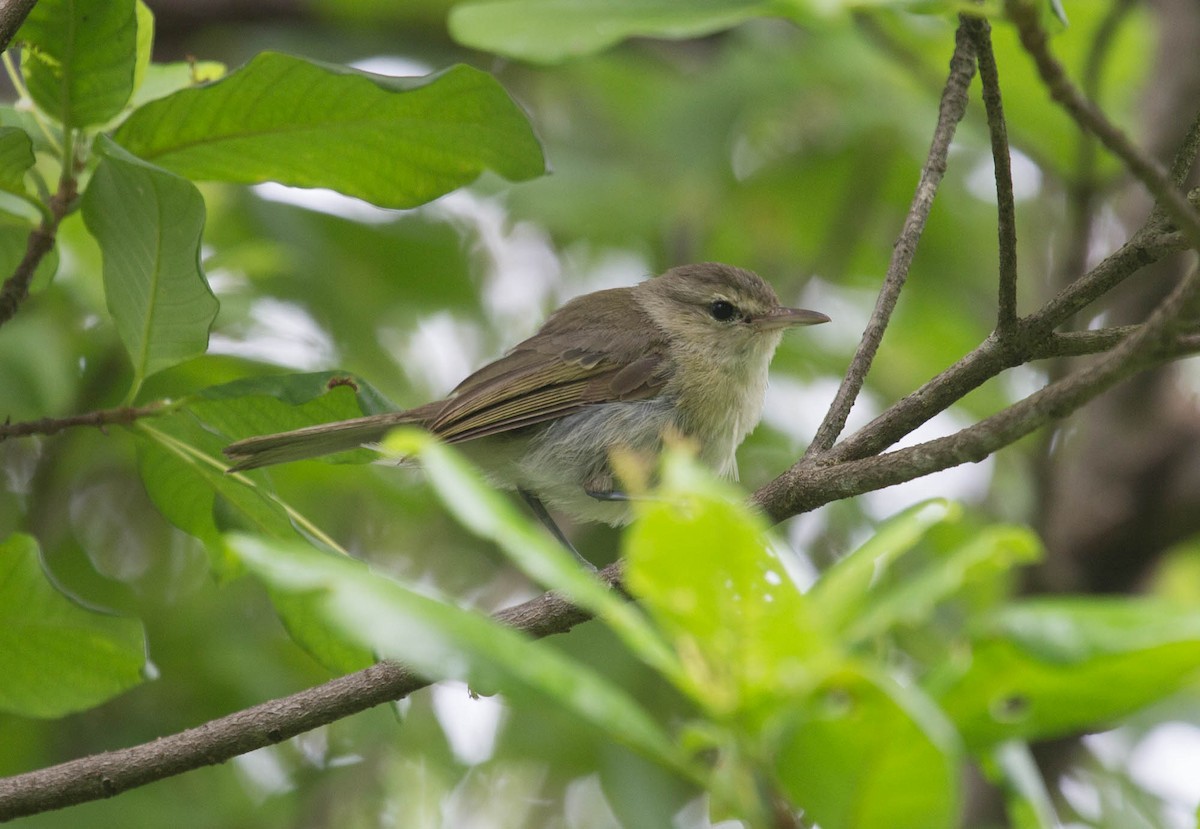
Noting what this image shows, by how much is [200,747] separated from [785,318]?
3.06 meters

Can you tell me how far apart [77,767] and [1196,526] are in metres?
4.74

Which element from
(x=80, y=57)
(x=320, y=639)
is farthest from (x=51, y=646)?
(x=80, y=57)

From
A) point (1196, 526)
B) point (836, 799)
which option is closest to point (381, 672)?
point (836, 799)

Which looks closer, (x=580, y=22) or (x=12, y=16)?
(x=580, y=22)

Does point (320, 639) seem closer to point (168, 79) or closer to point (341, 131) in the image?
point (341, 131)

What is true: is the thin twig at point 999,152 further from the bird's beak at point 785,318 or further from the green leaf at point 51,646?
the bird's beak at point 785,318

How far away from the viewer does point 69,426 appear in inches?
104

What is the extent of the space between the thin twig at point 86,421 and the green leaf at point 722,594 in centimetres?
183

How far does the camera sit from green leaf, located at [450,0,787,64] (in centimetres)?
177

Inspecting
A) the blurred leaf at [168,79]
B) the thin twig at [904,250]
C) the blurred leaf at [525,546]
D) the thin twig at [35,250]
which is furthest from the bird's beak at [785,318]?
the blurred leaf at [525,546]

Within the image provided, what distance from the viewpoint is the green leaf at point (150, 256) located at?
2.47 meters

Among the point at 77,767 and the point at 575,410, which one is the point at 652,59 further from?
the point at 77,767

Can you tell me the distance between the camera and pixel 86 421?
106 inches

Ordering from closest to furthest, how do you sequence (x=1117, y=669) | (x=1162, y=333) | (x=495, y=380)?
(x=1117, y=669) < (x=1162, y=333) < (x=495, y=380)
